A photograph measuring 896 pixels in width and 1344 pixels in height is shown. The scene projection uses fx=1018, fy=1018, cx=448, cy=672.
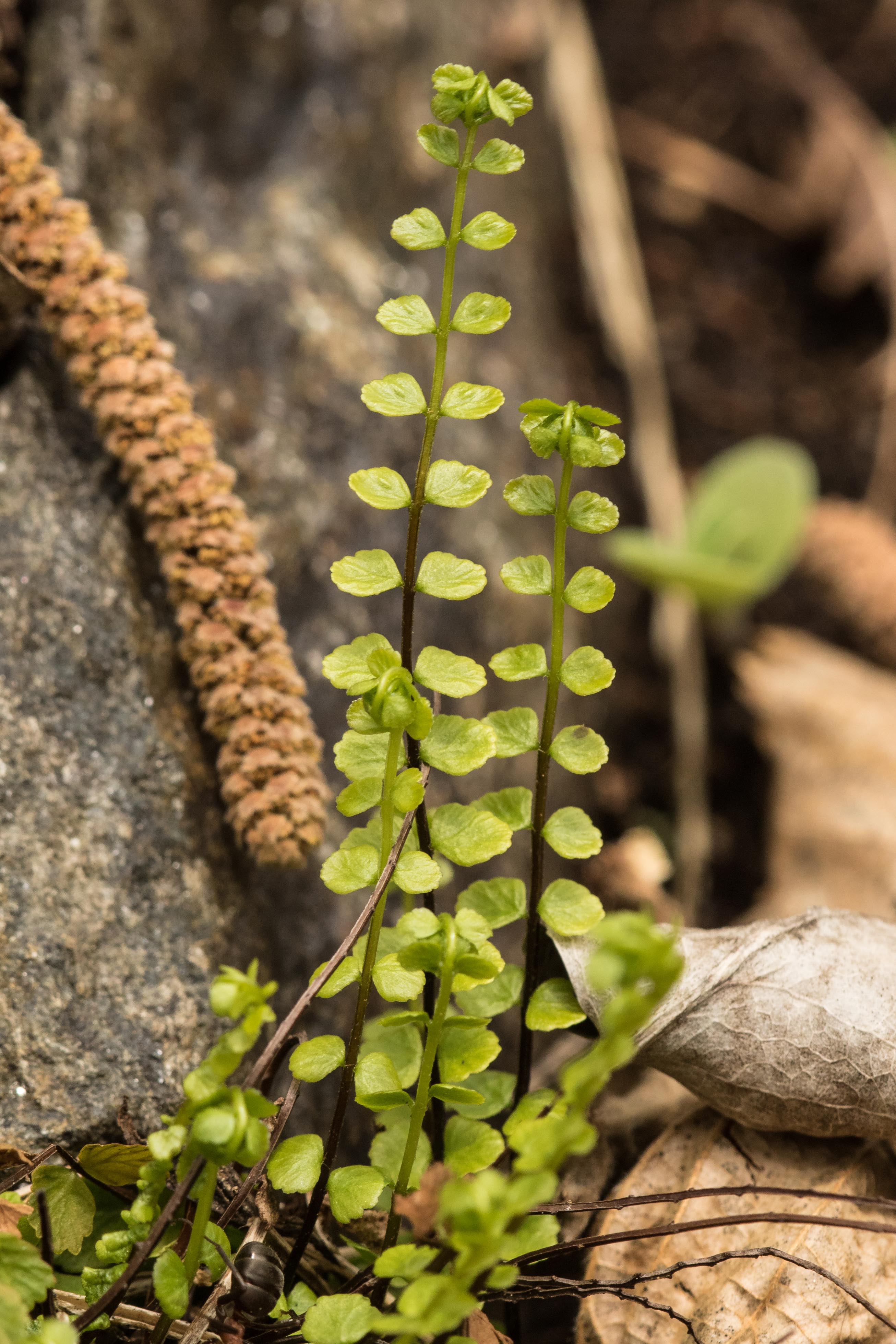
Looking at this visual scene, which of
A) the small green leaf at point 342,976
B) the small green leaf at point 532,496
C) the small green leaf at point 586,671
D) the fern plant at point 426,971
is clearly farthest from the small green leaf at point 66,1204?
the small green leaf at point 532,496

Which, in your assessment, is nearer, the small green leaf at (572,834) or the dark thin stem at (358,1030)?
the dark thin stem at (358,1030)

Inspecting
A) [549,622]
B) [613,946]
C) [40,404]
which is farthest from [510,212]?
[613,946]

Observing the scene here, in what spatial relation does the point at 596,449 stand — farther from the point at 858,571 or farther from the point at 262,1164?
the point at 858,571

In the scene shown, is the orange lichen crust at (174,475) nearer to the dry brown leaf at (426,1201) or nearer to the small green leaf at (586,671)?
the small green leaf at (586,671)

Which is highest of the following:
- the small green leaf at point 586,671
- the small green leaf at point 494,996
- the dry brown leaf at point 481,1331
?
the small green leaf at point 586,671

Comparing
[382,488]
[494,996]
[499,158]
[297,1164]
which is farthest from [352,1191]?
[499,158]

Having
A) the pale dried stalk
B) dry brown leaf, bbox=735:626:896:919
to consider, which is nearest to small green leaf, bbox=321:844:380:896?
dry brown leaf, bbox=735:626:896:919

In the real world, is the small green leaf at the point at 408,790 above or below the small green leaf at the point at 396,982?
above
